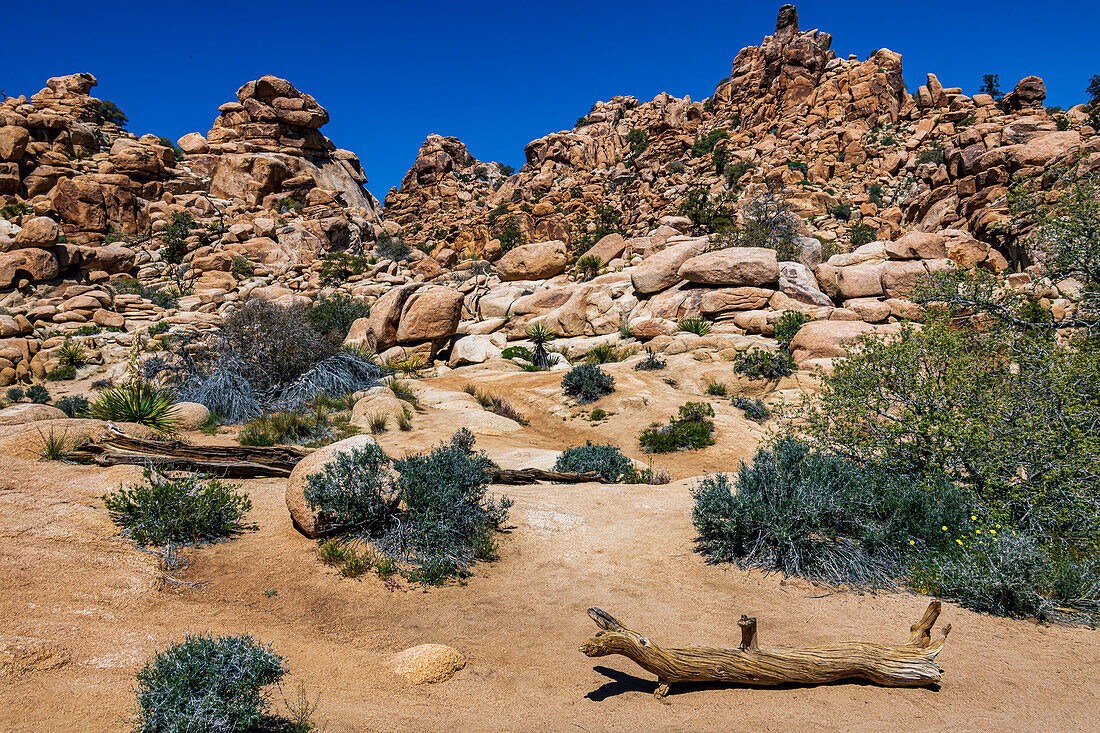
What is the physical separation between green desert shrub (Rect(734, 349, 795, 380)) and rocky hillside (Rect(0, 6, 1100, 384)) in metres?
1.09

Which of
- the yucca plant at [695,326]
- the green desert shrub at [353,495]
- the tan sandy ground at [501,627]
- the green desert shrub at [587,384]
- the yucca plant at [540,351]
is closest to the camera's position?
the tan sandy ground at [501,627]

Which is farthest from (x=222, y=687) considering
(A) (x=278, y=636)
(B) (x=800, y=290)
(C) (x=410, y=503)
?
(B) (x=800, y=290)

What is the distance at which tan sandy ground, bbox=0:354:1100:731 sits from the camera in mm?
3354

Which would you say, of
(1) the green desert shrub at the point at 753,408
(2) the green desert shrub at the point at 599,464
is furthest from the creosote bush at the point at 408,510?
(1) the green desert shrub at the point at 753,408

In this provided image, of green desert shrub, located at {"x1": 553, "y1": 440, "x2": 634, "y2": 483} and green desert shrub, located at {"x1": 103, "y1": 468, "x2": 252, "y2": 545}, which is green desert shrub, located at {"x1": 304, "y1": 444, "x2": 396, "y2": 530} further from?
green desert shrub, located at {"x1": 553, "y1": 440, "x2": 634, "y2": 483}

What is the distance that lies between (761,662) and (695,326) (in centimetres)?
1789

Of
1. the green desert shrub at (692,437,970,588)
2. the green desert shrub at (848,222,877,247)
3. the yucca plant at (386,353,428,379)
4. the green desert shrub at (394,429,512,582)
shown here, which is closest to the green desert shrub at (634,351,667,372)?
the yucca plant at (386,353,428,379)

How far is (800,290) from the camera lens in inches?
843

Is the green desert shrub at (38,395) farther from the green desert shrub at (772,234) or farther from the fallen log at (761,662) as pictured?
the green desert shrub at (772,234)

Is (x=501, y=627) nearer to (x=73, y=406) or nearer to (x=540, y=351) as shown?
(x=73, y=406)

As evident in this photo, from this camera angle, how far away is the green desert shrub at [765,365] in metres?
16.2

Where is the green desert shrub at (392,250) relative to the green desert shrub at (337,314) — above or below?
above

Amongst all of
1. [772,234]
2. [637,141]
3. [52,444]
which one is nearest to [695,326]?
[772,234]

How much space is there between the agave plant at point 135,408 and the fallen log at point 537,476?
6813mm
